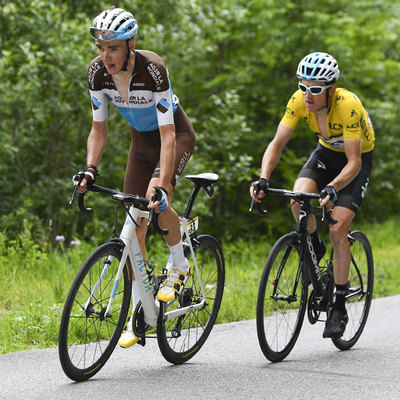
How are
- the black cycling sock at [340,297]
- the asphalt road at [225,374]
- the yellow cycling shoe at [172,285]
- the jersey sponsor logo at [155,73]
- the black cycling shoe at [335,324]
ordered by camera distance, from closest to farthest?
the asphalt road at [225,374], the jersey sponsor logo at [155,73], the yellow cycling shoe at [172,285], the black cycling shoe at [335,324], the black cycling sock at [340,297]

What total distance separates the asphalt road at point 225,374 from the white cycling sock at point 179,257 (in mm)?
718

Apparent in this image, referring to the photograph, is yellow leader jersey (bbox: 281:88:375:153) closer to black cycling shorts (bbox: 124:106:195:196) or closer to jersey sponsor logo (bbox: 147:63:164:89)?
black cycling shorts (bbox: 124:106:195:196)

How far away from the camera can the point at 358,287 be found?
21.1 feet

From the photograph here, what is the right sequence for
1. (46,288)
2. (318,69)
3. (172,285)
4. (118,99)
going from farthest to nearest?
(46,288)
(318,69)
(172,285)
(118,99)

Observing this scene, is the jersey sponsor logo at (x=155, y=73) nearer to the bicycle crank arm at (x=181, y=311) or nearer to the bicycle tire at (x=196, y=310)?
the bicycle tire at (x=196, y=310)

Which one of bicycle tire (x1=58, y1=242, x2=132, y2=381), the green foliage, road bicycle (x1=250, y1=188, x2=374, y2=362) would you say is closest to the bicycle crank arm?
bicycle tire (x1=58, y1=242, x2=132, y2=381)

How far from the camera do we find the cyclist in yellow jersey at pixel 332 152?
5.52 meters

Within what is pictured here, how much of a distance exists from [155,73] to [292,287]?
199 cm

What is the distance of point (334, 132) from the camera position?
5.82m

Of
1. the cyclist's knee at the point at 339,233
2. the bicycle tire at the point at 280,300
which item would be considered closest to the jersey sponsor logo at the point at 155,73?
the bicycle tire at the point at 280,300

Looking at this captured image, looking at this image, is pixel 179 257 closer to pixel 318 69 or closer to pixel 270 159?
pixel 270 159

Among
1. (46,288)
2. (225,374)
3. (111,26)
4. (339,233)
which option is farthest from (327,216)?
(46,288)

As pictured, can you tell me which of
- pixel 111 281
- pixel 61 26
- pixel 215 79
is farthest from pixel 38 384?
pixel 215 79

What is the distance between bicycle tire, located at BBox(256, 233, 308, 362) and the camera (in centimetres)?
531
